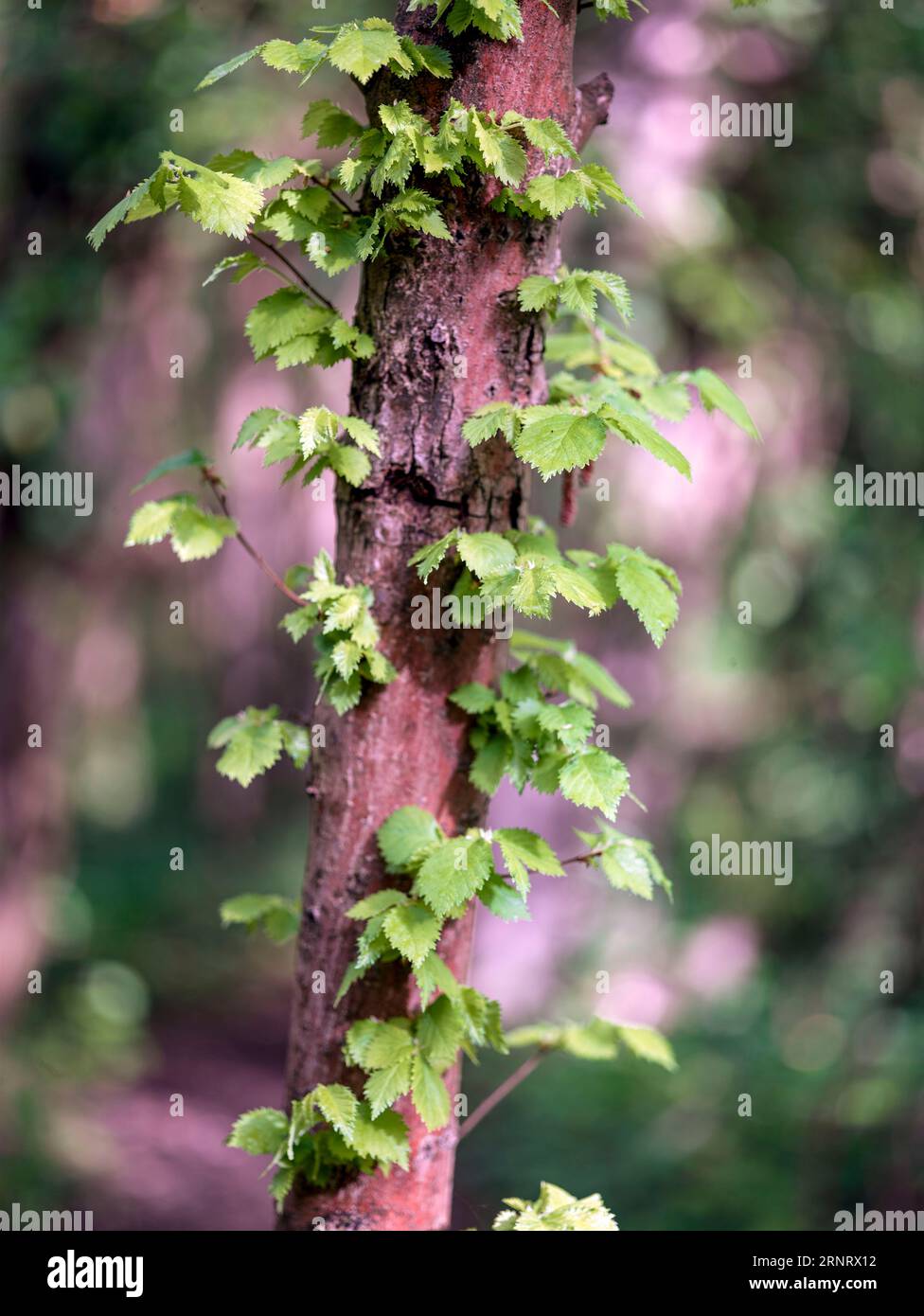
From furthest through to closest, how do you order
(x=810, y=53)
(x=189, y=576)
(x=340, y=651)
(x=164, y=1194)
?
(x=189, y=576) → (x=164, y=1194) → (x=810, y=53) → (x=340, y=651)

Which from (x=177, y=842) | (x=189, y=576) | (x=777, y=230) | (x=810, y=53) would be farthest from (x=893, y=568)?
(x=177, y=842)

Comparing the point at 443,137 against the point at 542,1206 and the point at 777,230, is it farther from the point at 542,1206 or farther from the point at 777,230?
the point at 777,230

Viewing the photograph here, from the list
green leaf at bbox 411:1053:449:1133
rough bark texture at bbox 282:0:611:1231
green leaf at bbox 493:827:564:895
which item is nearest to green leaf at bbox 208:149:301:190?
rough bark texture at bbox 282:0:611:1231

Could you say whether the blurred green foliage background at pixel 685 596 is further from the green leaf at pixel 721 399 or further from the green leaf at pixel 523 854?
the green leaf at pixel 523 854

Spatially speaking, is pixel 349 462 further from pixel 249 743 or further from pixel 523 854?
pixel 523 854

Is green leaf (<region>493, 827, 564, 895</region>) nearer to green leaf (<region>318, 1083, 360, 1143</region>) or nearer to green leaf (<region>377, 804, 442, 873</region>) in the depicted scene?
green leaf (<region>377, 804, 442, 873</region>)

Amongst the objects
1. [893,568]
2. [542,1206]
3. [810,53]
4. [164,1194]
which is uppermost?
[810,53]

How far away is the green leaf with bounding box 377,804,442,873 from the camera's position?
1.29m

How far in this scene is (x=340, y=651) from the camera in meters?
1.25

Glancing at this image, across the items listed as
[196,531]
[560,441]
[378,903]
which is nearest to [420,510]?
[560,441]

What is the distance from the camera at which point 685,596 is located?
16.4 ft

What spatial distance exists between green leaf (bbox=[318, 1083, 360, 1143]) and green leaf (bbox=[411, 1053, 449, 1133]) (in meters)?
0.07

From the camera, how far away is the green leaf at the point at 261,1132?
4.34 feet

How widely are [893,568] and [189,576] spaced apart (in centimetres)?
412
